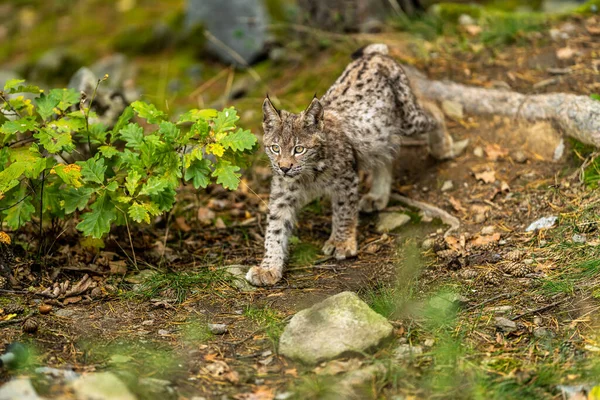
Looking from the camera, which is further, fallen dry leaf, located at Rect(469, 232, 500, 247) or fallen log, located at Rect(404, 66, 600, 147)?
fallen log, located at Rect(404, 66, 600, 147)

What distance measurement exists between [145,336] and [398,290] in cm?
173

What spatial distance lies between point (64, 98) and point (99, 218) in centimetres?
97

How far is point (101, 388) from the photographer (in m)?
3.65

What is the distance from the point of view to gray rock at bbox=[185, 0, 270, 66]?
9.66 metres

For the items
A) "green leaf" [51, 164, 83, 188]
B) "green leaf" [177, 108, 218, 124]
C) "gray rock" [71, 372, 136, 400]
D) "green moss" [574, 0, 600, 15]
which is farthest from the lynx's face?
"green moss" [574, 0, 600, 15]

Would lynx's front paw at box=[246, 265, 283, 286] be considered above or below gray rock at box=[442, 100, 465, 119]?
below

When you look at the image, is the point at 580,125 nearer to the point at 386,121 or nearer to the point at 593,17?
the point at 386,121

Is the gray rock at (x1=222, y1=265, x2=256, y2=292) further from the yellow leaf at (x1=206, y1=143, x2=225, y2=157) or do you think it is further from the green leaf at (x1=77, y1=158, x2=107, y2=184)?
the green leaf at (x1=77, y1=158, x2=107, y2=184)

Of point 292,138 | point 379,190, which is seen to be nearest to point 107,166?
point 292,138

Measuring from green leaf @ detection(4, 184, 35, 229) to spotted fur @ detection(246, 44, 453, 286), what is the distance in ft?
5.34

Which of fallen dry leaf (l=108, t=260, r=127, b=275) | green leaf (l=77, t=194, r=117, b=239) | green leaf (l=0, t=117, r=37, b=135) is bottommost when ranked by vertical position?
fallen dry leaf (l=108, t=260, r=127, b=275)

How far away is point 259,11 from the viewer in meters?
9.97

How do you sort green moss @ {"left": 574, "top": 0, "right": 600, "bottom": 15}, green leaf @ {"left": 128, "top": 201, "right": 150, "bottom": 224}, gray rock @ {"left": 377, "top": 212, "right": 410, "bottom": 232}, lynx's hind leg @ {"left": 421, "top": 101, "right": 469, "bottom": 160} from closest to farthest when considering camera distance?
green leaf @ {"left": 128, "top": 201, "right": 150, "bottom": 224} → gray rock @ {"left": 377, "top": 212, "right": 410, "bottom": 232} → lynx's hind leg @ {"left": 421, "top": 101, "right": 469, "bottom": 160} → green moss @ {"left": 574, "top": 0, "right": 600, "bottom": 15}

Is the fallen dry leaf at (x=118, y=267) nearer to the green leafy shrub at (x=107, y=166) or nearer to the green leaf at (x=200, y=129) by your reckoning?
the green leafy shrub at (x=107, y=166)
